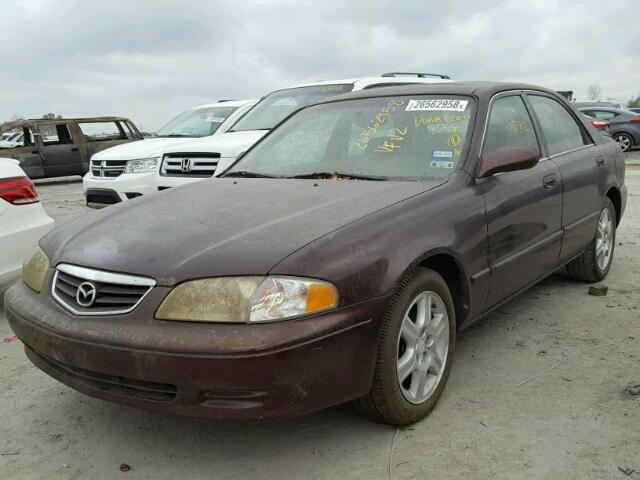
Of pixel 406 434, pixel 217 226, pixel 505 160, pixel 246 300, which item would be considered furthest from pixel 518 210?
pixel 246 300

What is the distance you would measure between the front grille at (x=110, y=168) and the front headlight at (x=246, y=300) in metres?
6.25

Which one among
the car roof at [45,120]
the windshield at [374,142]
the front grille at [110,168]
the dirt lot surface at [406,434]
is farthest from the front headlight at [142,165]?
the car roof at [45,120]

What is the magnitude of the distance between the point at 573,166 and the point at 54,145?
14.1 meters

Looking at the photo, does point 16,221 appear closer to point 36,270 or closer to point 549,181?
point 36,270

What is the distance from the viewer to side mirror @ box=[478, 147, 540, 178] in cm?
324

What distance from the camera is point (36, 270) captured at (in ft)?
9.71

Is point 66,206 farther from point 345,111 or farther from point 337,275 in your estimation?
point 337,275

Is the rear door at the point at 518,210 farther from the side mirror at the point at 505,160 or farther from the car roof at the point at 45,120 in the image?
the car roof at the point at 45,120

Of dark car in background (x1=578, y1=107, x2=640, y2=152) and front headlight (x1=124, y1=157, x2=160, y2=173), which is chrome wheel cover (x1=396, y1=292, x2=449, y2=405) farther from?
dark car in background (x1=578, y1=107, x2=640, y2=152)

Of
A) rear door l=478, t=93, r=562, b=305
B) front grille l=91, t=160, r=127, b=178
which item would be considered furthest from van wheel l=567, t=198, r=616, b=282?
front grille l=91, t=160, r=127, b=178

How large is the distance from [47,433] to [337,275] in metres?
1.59

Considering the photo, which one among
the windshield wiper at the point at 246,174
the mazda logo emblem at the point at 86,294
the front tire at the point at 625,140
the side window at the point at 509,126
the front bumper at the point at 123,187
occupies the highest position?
the side window at the point at 509,126

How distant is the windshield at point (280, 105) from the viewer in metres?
7.57

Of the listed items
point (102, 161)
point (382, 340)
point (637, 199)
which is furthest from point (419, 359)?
point (637, 199)
